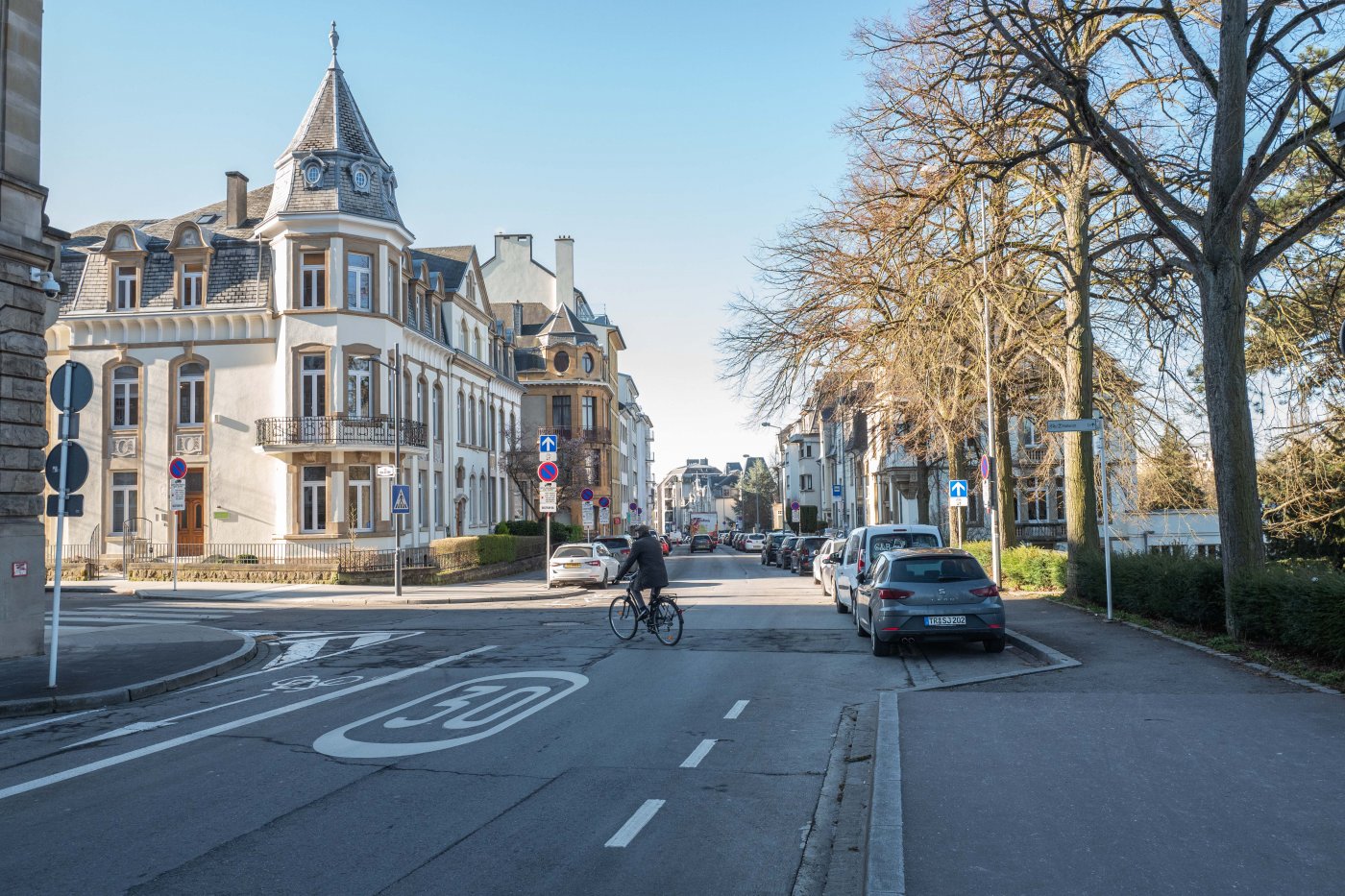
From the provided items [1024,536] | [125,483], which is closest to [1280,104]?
[125,483]

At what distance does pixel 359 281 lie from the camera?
35.9 meters

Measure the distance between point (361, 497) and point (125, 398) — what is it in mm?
9260

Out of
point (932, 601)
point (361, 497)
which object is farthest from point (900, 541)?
point (361, 497)

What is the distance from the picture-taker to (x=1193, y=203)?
59.0 ft

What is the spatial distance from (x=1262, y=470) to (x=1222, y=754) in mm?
18730

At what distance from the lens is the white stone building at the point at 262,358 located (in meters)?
35.1

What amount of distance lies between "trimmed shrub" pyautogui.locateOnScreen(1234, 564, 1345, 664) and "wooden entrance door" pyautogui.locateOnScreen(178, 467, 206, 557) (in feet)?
107

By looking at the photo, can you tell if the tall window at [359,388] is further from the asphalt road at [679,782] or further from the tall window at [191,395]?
the asphalt road at [679,782]

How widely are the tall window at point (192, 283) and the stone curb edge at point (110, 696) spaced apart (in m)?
26.0

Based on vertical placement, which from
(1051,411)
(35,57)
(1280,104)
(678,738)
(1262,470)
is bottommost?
(678,738)

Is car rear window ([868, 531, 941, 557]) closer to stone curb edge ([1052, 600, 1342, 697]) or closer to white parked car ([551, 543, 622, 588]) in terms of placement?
stone curb edge ([1052, 600, 1342, 697])

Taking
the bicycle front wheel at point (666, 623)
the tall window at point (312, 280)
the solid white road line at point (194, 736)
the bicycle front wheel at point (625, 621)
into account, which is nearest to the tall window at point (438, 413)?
the tall window at point (312, 280)

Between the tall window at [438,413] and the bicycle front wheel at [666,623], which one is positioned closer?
the bicycle front wheel at [666,623]

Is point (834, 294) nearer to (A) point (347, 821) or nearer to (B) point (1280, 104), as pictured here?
(B) point (1280, 104)
